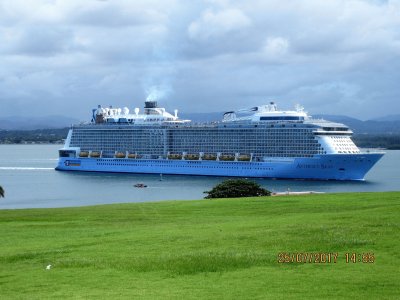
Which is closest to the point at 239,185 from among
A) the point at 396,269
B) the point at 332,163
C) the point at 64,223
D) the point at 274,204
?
the point at 274,204

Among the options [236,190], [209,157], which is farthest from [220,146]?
[236,190]

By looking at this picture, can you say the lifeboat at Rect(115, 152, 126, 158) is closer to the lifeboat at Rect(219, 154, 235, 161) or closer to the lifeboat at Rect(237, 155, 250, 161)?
the lifeboat at Rect(219, 154, 235, 161)

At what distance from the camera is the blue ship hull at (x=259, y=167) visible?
79812mm

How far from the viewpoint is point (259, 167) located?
8588 centimetres

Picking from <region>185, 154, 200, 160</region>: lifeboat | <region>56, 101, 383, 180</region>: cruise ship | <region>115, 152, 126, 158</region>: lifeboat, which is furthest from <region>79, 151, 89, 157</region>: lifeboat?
<region>185, 154, 200, 160</region>: lifeboat

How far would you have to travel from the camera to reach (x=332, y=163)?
80188 millimetres

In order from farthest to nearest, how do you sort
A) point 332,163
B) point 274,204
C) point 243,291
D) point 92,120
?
point 92,120, point 332,163, point 274,204, point 243,291

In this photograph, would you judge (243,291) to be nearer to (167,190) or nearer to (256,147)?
(167,190)

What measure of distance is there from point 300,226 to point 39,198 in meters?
46.8

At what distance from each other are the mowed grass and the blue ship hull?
5881 cm
